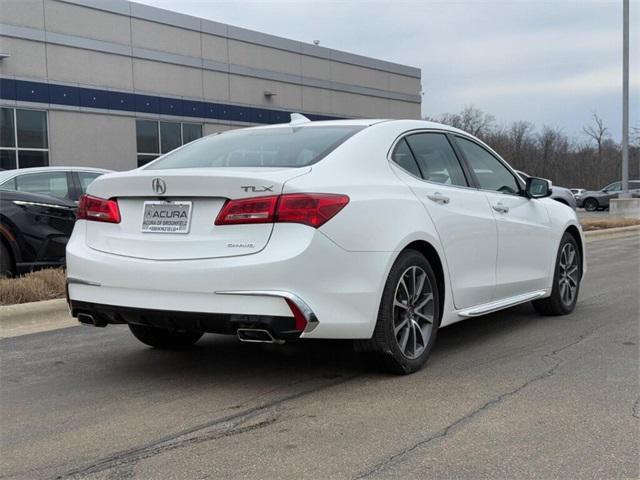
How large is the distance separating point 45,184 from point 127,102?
1901 centimetres

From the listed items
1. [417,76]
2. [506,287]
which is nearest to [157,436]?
[506,287]

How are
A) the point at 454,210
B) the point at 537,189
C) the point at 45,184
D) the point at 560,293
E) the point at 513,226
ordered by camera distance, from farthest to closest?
the point at 45,184, the point at 560,293, the point at 537,189, the point at 513,226, the point at 454,210

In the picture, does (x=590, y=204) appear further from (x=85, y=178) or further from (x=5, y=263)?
(x=5, y=263)

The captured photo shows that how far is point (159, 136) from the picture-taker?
2786 centimetres

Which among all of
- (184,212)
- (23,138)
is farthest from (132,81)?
(184,212)

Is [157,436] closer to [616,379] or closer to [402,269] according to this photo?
[402,269]

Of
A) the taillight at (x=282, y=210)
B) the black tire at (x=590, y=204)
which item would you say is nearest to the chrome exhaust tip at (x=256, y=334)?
the taillight at (x=282, y=210)

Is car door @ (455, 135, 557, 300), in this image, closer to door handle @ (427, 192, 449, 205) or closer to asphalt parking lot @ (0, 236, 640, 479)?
asphalt parking lot @ (0, 236, 640, 479)

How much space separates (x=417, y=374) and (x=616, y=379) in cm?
121

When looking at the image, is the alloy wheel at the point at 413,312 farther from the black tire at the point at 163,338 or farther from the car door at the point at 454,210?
the black tire at the point at 163,338

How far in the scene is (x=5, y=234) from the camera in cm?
752

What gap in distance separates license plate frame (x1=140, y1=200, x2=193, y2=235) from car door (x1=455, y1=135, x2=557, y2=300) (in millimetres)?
2438

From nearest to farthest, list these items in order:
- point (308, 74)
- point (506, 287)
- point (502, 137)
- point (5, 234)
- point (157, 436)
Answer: point (157, 436), point (506, 287), point (5, 234), point (308, 74), point (502, 137)

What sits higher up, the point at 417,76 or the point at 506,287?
the point at 417,76
